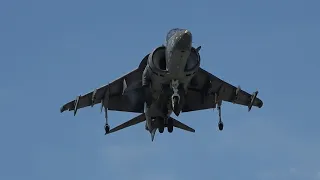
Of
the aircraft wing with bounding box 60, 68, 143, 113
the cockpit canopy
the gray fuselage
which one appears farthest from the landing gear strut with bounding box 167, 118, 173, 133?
the cockpit canopy

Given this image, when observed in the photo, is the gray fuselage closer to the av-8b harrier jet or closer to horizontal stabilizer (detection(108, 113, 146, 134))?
the av-8b harrier jet

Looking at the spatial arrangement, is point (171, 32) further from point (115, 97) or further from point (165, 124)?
point (115, 97)

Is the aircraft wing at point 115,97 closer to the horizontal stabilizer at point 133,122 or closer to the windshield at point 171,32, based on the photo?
the horizontal stabilizer at point 133,122

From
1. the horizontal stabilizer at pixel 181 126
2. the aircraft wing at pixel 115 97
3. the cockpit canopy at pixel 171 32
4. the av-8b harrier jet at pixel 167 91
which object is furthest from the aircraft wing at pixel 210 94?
the cockpit canopy at pixel 171 32

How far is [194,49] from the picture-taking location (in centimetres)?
3984

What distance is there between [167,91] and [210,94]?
4405 mm

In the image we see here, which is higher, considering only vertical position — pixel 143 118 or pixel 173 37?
pixel 173 37

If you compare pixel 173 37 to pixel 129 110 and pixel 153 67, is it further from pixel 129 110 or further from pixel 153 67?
pixel 129 110

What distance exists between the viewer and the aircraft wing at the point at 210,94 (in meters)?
42.5

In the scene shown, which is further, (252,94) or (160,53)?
(252,94)

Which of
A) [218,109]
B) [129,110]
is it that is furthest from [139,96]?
[218,109]

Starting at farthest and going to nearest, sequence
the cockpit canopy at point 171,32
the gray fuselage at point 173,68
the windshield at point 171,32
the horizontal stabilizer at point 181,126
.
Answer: the horizontal stabilizer at point 181,126 → the windshield at point 171,32 → the cockpit canopy at point 171,32 → the gray fuselage at point 173,68

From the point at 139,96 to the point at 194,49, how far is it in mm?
4548

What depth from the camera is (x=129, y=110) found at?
43.9 meters
